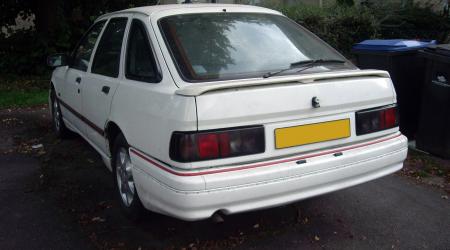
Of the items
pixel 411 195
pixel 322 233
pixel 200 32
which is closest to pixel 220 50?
pixel 200 32

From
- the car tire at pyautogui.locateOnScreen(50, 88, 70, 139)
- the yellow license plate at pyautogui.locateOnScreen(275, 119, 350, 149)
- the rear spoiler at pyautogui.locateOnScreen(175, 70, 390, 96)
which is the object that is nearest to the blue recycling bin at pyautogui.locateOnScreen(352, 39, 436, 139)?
the rear spoiler at pyautogui.locateOnScreen(175, 70, 390, 96)

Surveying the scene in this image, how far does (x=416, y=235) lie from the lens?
3.61 meters

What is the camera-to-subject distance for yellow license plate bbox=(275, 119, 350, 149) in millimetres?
3086

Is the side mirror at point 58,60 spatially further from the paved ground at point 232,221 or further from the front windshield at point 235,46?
the front windshield at point 235,46

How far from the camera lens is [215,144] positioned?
2.91 metres

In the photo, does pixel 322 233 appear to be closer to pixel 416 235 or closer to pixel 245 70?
pixel 416 235

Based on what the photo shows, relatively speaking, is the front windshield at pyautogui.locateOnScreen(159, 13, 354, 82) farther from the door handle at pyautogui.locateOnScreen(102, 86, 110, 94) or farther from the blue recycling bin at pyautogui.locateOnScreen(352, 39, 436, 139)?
the blue recycling bin at pyautogui.locateOnScreen(352, 39, 436, 139)

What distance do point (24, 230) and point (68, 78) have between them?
2.06 m

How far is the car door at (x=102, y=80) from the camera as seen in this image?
4055 mm

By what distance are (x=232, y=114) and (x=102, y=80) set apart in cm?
172

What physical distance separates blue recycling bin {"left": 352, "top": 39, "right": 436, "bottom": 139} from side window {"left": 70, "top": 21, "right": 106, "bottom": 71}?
3.24 m

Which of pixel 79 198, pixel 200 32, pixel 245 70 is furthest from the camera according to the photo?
pixel 79 198

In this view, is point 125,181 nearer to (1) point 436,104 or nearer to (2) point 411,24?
(1) point 436,104

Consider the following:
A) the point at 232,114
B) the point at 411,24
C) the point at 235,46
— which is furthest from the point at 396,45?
the point at 411,24
